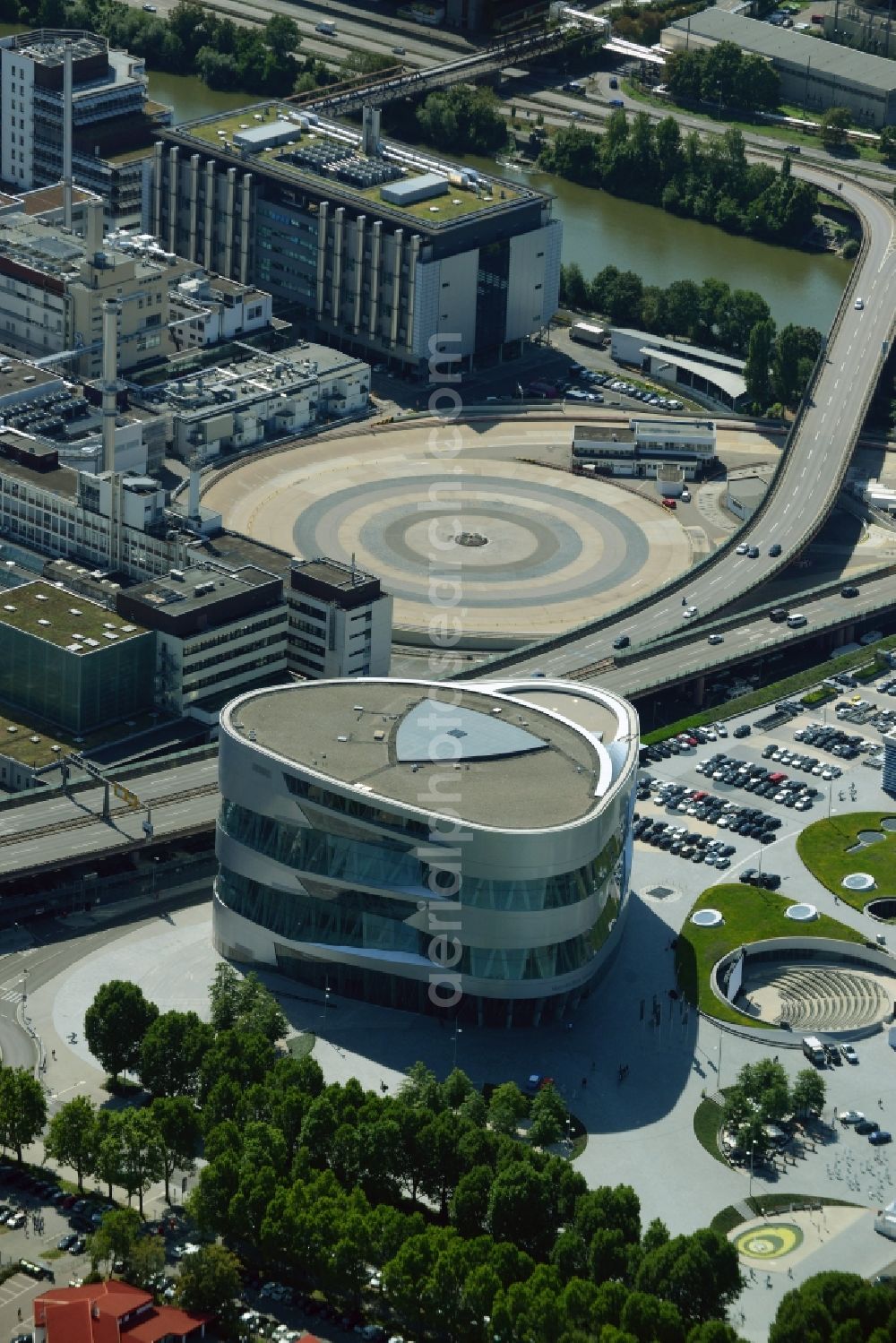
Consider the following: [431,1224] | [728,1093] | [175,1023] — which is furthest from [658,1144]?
[175,1023]

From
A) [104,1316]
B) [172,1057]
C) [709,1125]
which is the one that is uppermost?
[104,1316]

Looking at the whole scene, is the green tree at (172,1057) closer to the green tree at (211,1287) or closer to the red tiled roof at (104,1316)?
the green tree at (211,1287)

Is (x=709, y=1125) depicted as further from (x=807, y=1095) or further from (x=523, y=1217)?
(x=523, y=1217)

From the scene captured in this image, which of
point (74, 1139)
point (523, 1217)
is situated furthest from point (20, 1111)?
point (523, 1217)

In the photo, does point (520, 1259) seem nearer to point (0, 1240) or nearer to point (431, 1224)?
point (431, 1224)

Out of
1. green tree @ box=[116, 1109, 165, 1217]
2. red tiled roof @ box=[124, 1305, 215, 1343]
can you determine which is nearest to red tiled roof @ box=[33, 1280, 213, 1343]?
red tiled roof @ box=[124, 1305, 215, 1343]

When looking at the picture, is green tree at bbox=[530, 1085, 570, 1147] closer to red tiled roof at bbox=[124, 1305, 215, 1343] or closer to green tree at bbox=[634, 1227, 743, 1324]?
green tree at bbox=[634, 1227, 743, 1324]
